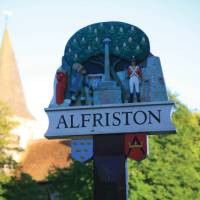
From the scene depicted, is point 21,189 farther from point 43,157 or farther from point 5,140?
point 43,157

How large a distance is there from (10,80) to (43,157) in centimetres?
961

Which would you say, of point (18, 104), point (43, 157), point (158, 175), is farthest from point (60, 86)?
point (18, 104)

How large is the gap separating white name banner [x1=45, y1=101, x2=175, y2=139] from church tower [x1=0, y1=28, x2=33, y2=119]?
4053 cm

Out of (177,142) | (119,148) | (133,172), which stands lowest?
(119,148)

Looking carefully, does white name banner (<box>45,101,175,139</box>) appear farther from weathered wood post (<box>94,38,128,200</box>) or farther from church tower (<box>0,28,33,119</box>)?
church tower (<box>0,28,33,119</box>)

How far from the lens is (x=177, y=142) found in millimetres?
26797

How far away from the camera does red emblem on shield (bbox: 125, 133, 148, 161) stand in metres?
9.75

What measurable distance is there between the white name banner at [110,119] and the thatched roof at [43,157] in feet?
105

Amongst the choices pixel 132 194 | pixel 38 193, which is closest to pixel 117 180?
pixel 132 194

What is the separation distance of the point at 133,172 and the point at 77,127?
14316mm

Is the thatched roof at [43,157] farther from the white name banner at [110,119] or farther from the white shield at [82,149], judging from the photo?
the white name banner at [110,119]

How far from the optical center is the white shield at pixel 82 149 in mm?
9992

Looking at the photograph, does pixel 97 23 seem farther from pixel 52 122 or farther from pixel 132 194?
pixel 132 194

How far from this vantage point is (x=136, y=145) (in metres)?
9.74
